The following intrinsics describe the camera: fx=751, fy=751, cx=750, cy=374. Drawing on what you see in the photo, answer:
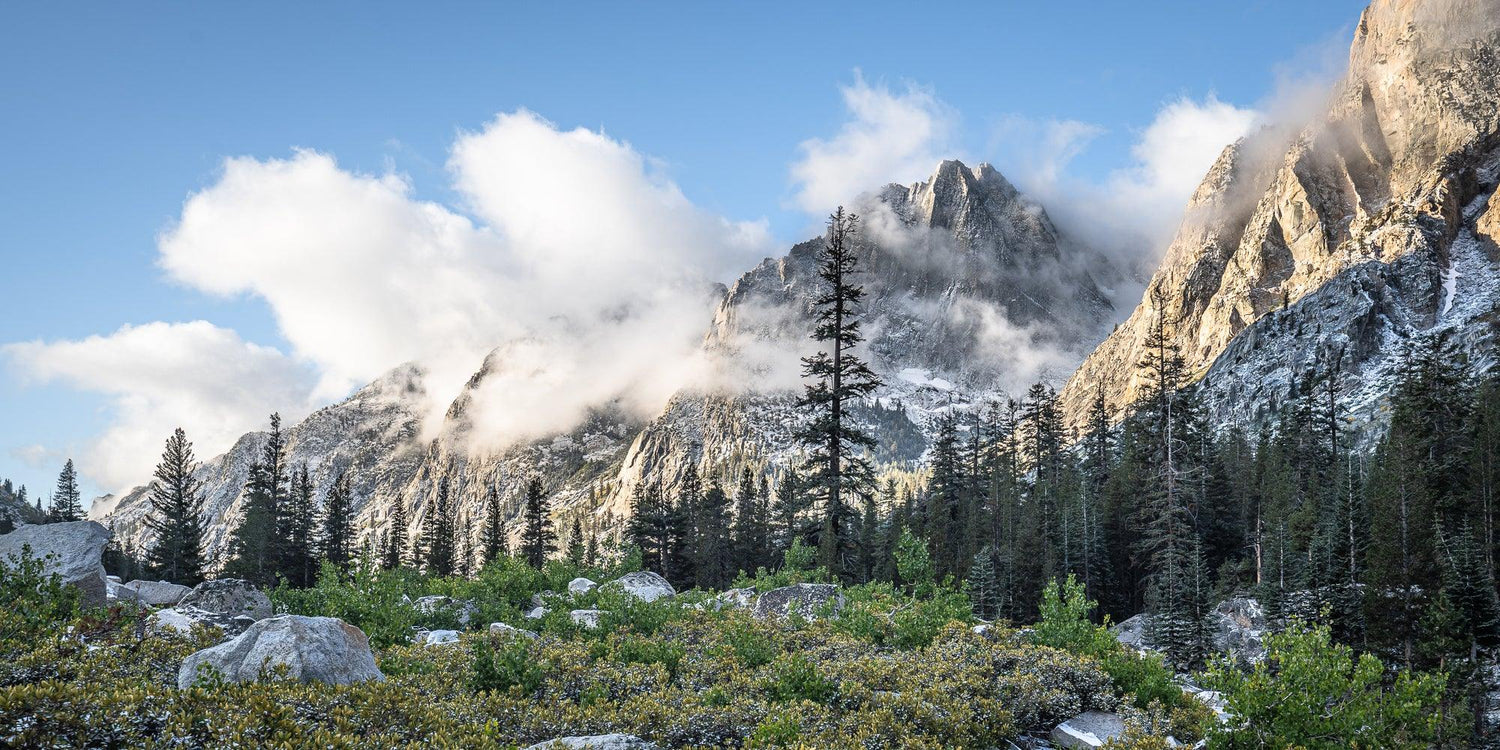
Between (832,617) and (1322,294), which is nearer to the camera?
(832,617)

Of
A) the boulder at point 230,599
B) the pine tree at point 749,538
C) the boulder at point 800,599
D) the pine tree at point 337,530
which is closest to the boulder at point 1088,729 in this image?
the boulder at point 800,599

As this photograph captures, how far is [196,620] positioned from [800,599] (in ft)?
47.1

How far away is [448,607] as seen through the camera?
746 inches

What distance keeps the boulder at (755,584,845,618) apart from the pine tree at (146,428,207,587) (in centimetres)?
6715

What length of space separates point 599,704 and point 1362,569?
55.0m

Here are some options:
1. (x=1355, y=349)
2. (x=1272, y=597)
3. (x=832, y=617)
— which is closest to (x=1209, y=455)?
(x=1272, y=597)

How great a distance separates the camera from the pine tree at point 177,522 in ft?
224

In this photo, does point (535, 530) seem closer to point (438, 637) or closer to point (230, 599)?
point (230, 599)

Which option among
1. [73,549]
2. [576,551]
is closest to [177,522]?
[576,551]

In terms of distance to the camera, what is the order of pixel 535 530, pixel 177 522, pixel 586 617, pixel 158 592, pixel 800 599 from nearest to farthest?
pixel 586 617
pixel 800 599
pixel 158 592
pixel 177 522
pixel 535 530

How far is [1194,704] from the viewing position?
39.9 ft

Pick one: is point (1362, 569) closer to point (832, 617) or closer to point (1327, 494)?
point (1327, 494)

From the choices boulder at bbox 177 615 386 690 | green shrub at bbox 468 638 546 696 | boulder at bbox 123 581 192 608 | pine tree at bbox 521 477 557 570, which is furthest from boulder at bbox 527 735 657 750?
pine tree at bbox 521 477 557 570

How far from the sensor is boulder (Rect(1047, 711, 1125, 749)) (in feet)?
36.9
